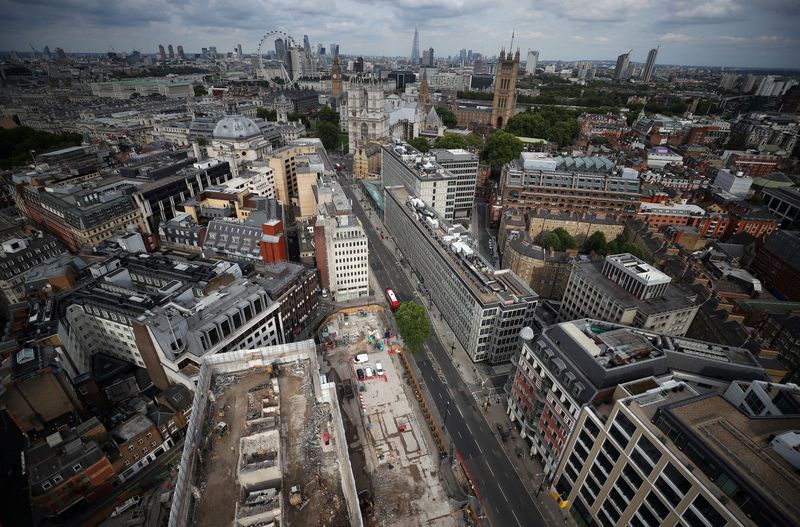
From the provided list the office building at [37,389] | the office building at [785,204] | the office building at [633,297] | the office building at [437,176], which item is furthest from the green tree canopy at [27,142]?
the office building at [785,204]

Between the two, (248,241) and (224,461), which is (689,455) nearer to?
(224,461)

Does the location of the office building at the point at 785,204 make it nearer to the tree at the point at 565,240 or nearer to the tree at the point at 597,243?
the tree at the point at 597,243

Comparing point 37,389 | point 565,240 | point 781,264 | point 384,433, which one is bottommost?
point 384,433

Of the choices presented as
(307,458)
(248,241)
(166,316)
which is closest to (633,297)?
(307,458)

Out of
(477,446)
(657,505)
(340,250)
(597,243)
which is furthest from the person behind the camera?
(597,243)

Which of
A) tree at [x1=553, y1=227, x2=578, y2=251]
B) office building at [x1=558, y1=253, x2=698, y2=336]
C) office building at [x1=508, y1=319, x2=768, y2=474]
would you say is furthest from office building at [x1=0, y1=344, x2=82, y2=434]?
tree at [x1=553, y1=227, x2=578, y2=251]

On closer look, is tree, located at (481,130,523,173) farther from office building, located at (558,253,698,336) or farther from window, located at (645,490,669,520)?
window, located at (645,490,669,520)
